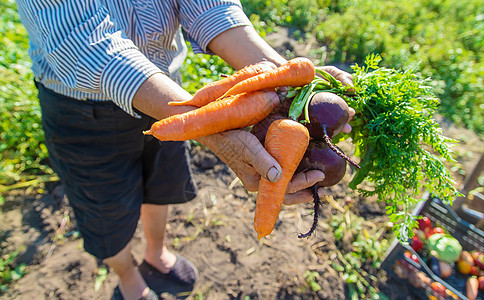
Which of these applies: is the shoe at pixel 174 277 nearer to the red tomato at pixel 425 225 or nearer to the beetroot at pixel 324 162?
the beetroot at pixel 324 162

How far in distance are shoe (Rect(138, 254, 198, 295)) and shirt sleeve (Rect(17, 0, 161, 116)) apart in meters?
1.82

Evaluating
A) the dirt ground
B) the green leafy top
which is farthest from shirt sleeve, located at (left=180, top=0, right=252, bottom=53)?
the dirt ground

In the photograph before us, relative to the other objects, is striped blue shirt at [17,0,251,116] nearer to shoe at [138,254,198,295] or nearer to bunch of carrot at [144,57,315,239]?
bunch of carrot at [144,57,315,239]

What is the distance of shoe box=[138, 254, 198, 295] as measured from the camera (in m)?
2.63

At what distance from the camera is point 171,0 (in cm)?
169

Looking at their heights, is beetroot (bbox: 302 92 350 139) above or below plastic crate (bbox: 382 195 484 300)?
above

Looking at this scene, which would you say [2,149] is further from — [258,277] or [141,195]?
[258,277]

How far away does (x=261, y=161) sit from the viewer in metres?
1.37

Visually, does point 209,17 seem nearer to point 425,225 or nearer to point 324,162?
point 324,162

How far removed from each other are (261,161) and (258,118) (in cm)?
34

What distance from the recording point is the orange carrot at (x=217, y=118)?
1.47m

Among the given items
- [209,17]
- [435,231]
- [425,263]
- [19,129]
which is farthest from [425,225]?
[19,129]

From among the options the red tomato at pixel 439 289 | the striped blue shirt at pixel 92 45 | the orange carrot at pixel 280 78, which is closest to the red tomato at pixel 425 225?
the red tomato at pixel 439 289

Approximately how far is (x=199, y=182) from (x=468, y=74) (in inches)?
184
